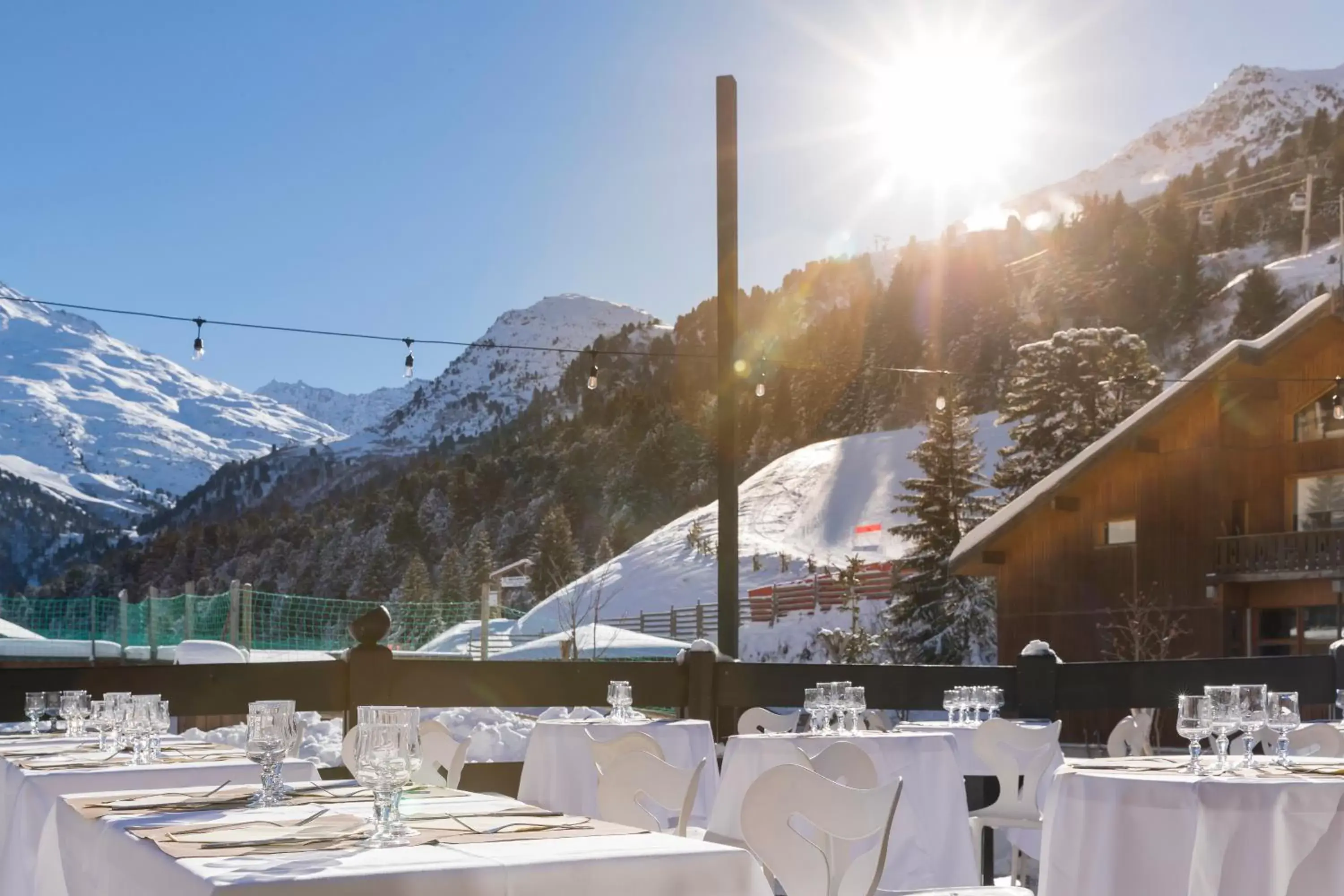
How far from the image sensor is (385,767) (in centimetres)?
276

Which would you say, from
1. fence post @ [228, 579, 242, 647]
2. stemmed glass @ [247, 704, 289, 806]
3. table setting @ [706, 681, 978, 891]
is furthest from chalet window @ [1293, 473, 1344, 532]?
stemmed glass @ [247, 704, 289, 806]

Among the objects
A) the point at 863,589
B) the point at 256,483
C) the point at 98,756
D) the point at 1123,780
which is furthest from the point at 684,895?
the point at 256,483

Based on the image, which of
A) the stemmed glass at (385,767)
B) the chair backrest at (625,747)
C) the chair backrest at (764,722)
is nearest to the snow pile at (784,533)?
the chair backrest at (764,722)

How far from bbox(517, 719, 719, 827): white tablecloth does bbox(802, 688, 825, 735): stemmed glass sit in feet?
1.97

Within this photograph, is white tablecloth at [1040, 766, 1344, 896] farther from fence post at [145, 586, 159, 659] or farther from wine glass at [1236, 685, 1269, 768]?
fence post at [145, 586, 159, 659]

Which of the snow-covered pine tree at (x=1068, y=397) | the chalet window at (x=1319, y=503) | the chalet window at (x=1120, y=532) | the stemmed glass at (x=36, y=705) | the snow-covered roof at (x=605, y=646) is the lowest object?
the snow-covered roof at (x=605, y=646)

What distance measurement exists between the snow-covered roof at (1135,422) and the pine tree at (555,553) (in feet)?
132

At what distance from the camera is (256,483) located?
136 metres

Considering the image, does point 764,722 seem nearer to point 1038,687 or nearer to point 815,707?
point 1038,687

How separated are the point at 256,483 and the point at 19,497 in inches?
819

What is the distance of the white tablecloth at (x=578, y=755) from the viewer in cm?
724

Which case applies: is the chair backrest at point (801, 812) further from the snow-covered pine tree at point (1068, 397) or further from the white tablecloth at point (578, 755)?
the snow-covered pine tree at point (1068, 397)

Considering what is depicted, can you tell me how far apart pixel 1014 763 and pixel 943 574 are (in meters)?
34.2

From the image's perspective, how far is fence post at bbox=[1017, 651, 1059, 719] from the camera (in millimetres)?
9422
